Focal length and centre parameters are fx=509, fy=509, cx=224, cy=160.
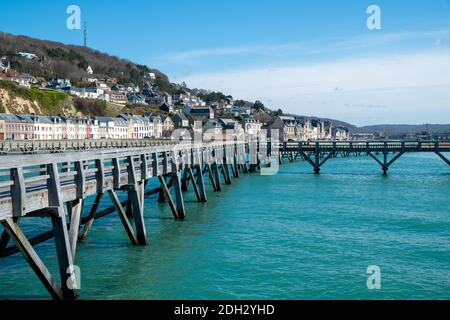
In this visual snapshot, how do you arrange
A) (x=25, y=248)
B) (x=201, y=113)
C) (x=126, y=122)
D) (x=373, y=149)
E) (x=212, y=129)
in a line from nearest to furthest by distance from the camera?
(x=25, y=248)
(x=373, y=149)
(x=212, y=129)
(x=126, y=122)
(x=201, y=113)

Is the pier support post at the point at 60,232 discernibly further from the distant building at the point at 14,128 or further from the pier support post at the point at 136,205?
the distant building at the point at 14,128

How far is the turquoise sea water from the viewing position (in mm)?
13789

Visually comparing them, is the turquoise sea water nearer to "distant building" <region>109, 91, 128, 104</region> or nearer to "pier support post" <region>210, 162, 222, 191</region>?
"pier support post" <region>210, 162, 222, 191</region>

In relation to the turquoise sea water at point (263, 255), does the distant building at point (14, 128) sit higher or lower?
higher

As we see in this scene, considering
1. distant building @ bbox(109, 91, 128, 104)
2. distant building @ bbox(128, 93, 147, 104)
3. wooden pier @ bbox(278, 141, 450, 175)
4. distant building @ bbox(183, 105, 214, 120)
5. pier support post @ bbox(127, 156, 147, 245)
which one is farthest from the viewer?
distant building @ bbox(128, 93, 147, 104)

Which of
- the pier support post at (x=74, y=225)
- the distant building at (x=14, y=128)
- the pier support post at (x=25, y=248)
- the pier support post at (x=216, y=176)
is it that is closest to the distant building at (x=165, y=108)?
the distant building at (x=14, y=128)

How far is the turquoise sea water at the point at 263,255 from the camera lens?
1379cm

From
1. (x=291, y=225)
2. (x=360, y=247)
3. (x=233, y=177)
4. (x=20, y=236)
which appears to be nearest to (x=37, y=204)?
(x=20, y=236)

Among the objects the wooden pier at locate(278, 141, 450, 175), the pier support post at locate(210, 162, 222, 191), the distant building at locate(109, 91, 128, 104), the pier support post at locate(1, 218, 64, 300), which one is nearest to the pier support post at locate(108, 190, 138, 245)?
the pier support post at locate(1, 218, 64, 300)

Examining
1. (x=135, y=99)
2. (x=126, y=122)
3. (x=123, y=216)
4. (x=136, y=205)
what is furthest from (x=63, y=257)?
(x=135, y=99)

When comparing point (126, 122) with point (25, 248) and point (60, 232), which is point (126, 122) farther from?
point (25, 248)

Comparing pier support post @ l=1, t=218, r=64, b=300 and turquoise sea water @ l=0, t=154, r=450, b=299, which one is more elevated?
pier support post @ l=1, t=218, r=64, b=300

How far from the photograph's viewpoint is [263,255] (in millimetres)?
17562
